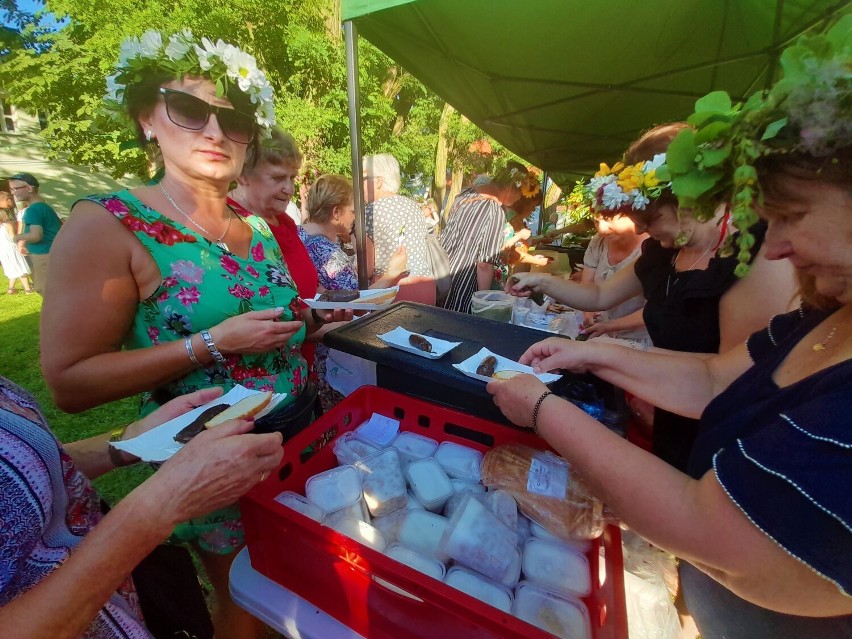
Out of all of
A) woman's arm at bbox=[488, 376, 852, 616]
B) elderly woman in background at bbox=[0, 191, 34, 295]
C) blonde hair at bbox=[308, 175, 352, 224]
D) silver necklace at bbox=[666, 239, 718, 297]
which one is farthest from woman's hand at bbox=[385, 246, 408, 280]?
elderly woman in background at bbox=[0, 191, 34, 295]

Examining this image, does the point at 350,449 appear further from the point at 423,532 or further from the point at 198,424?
the point at 198,424

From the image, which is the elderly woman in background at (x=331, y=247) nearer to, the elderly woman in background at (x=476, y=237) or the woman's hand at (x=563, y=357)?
the elderly woman in background at (x=476, y=237)

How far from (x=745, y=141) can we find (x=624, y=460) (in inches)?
27.6

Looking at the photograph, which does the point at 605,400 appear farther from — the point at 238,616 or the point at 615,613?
the point at 238,616

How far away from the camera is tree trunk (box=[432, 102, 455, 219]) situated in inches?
458

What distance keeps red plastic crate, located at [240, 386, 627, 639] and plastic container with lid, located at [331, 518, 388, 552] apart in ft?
0.42

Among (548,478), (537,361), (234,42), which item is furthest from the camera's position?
(234,42)

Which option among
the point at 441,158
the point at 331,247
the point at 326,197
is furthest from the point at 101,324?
the point at 441,158

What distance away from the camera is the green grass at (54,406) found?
3.04 meters

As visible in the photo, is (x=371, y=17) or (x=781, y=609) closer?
(x=781, y=609)

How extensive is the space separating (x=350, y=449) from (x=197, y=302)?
74 cm

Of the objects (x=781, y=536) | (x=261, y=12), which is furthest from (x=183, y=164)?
(x=261, y=12)

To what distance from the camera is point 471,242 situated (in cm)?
374

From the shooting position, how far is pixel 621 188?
1866 millimetres
